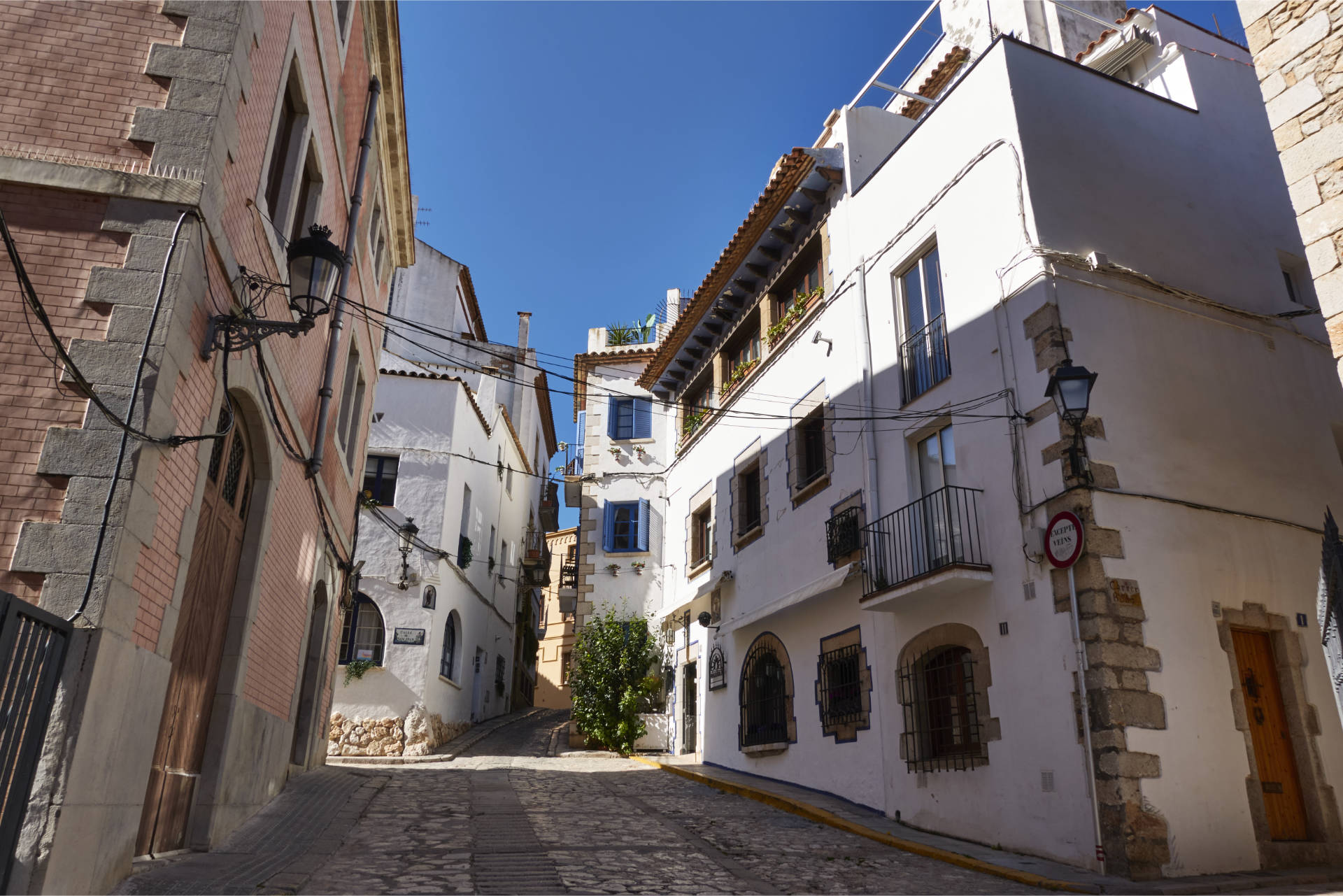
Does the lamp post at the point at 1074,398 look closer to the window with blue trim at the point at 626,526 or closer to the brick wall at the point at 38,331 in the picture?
the brick wall at the point at 38,331

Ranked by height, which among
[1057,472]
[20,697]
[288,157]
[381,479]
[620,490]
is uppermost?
[620,490]

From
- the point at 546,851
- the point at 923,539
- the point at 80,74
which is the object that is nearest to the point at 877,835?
the point at 923,539

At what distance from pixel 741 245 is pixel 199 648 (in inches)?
452

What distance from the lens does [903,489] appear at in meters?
11.1

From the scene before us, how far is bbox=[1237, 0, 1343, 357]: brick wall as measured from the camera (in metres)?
5.50

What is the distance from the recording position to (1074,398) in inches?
327

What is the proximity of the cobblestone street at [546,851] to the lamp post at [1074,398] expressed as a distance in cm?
370

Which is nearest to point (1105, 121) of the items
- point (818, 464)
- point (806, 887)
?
point (818, 464)

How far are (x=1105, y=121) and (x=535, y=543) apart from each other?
26.2m

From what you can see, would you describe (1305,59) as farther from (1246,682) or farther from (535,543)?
(535,543)

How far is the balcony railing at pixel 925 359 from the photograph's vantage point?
10.9 m

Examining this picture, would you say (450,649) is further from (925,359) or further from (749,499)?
(925,359)

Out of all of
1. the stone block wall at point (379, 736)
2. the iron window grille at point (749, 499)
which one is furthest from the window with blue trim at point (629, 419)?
the stone block wall at point (379, 736)

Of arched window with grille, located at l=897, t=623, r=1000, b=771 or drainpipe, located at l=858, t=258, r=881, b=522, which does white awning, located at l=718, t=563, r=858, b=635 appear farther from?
arched window with grille, located at l=897, t=623, r=1000, b=771
